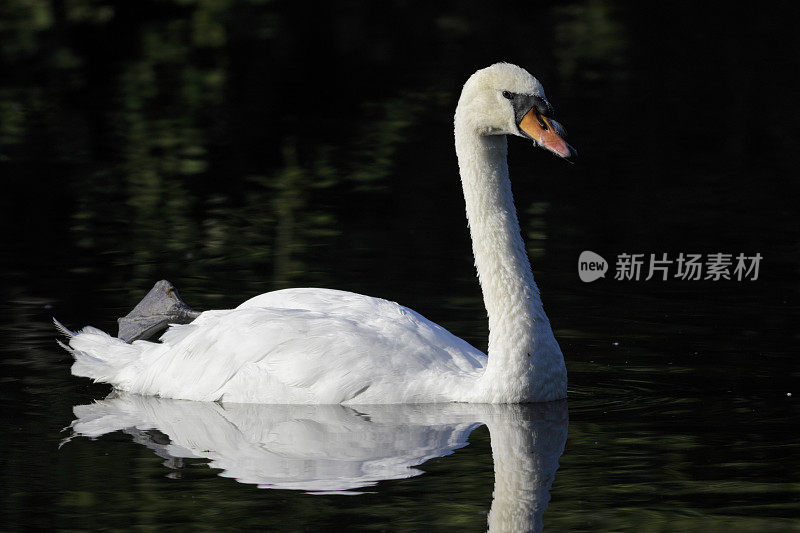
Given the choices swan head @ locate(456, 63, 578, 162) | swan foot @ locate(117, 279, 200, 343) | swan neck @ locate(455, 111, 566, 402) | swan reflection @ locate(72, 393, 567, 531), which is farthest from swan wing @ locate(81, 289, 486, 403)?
swan head @ locate(456, 63, 578, 162)

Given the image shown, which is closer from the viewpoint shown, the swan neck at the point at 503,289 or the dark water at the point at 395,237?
the dark water at the point at 395,237

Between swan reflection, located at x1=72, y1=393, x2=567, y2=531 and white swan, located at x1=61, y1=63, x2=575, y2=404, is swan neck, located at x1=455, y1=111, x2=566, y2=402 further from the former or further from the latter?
swan reflection, located at x1=72, y1=393, x2=567, y2=531

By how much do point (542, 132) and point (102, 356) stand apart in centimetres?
360

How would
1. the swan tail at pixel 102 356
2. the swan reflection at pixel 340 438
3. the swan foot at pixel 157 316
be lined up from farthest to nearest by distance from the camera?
the swan foot at pixel 157 316
the swan tail at pixel 102 356
the swan reflection at pixel 340 438

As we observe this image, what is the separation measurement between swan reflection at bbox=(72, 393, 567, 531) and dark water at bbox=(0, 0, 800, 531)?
0.03 meters

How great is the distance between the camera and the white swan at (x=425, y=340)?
9914 mm

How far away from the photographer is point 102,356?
11.0m

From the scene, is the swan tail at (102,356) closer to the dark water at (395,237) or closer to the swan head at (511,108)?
the dark water at (395,237)

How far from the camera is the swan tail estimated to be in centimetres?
1090

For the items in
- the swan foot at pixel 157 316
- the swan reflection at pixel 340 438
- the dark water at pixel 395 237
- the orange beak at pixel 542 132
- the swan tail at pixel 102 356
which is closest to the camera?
the dark water at pixel 395 237

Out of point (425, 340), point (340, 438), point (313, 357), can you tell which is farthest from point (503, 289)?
point (340, 438)

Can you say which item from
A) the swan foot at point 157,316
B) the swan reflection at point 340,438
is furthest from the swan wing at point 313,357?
the swan foot at point 157,316

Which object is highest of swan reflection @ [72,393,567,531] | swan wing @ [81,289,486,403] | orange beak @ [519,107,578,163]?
orange beak @ [519,107,578,163]

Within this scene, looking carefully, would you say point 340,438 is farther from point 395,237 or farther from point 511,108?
point 395,237
